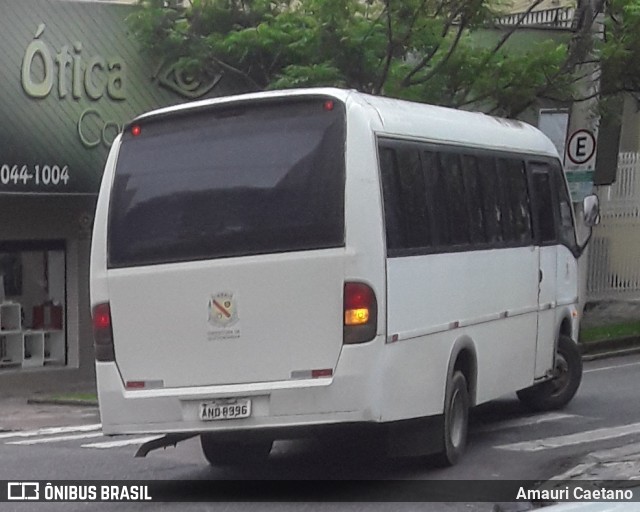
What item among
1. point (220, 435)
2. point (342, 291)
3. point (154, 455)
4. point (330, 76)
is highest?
point (330, 76)

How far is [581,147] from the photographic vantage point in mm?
20438

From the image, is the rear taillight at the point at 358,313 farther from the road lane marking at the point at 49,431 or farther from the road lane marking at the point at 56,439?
the road lane marking at the point at 49,431

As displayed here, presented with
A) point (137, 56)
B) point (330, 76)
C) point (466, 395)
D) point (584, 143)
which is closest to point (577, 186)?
point (584, 143)

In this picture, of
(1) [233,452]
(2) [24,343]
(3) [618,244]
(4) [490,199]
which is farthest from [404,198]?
(3) [618,244]

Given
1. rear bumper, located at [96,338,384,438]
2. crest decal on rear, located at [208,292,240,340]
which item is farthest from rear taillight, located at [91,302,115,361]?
crest decal on rear, located at [208,292,240,340]

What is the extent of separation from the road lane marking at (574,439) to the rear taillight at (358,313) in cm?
307

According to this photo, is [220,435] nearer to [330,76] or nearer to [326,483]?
[326,483]

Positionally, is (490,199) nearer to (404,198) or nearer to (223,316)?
(404,198)

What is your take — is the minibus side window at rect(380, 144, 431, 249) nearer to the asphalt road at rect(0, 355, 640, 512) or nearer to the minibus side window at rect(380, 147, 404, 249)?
the minibus side window at rect(380, 147, 404, 249)

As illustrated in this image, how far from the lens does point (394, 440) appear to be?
10.3 m

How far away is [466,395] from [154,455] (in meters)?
3.08

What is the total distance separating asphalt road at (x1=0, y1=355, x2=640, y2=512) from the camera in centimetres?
1055

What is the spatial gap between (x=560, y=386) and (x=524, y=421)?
0.86 metres

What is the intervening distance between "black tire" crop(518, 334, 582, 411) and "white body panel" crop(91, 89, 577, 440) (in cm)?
400
